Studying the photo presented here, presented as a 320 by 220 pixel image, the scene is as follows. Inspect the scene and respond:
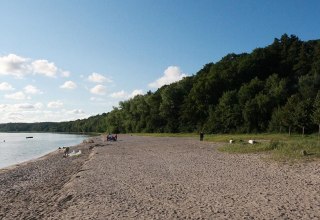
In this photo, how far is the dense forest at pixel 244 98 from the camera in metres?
79.6

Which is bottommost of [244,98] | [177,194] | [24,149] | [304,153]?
[177,194]

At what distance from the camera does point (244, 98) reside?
95.2 meters

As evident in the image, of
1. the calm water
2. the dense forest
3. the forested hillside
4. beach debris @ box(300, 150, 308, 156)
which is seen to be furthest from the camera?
the forested hillside

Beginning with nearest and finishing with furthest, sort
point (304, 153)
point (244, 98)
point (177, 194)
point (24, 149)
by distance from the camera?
point (177, 194) → point (304, 153) → point (24, 149) → point (244, 98)

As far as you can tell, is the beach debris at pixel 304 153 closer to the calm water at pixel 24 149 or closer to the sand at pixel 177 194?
the sand at pixel 177 194

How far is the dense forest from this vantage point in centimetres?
7957

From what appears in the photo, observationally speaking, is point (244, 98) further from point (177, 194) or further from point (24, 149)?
point (177, 194)

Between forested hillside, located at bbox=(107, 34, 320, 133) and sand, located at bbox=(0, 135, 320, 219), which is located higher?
forested hillside, located at bbox=(107, 34, 320, 133)

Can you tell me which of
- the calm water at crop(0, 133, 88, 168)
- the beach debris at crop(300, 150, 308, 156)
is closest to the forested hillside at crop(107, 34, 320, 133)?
the calm water at crop(0, 133, 88, 168)

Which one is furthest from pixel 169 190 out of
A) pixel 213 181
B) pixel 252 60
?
pixel 252 60

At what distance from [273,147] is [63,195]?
22.6m

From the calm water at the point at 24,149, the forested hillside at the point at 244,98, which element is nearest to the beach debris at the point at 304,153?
the calm water at the point at 24,149

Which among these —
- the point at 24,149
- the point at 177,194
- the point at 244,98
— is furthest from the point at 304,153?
the point at 244,98

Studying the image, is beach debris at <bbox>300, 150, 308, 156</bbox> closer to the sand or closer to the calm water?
the sand
